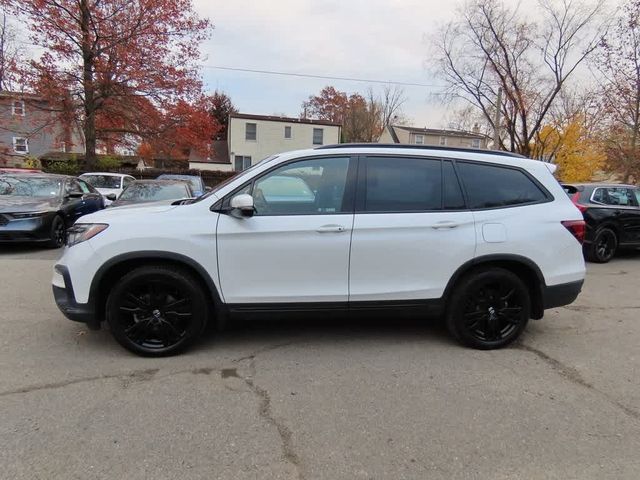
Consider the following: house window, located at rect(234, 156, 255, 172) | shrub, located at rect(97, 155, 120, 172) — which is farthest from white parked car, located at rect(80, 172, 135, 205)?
house window, located at rect(234, 156, 255, 172)

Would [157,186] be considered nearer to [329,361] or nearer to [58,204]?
[58,204]

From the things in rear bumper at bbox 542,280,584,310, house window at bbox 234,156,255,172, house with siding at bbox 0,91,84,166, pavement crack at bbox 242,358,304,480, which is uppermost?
house with siding at bbox 0,91,84,166

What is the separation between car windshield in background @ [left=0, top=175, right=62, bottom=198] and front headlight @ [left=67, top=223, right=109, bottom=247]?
668cm

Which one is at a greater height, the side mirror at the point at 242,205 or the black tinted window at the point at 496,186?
the black tinted window at the point at 496,186

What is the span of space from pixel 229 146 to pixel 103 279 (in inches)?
1512

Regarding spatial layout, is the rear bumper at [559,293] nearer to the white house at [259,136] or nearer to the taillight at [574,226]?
the taillight at [574,226]

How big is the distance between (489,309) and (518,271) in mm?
461

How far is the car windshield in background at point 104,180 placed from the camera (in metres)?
15.6

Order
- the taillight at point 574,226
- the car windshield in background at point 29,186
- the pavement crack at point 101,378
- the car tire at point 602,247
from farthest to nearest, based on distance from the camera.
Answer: the car windshield in background at point 29,186 → the car tire at point 602,247 → the taillight at point 574,226 → the pavement crack at point 101,378

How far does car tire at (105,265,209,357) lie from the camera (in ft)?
12.5

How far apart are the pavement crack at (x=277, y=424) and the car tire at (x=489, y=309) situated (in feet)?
6.19

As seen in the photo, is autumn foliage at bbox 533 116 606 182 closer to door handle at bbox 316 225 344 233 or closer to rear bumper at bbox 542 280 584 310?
rear bumper at bbox 542 280 584 310

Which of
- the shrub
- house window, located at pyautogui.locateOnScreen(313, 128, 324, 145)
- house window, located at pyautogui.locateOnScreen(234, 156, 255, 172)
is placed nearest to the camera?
the shrub

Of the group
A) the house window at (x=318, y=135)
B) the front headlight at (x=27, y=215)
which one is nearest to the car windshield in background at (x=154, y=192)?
the front headlight at (x=27, y=215)
